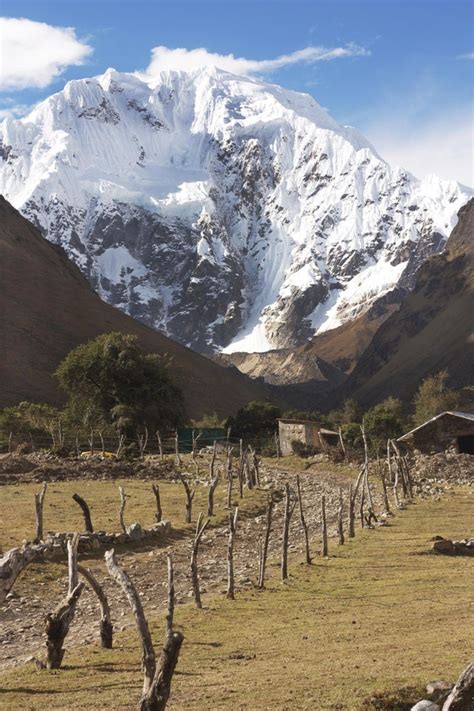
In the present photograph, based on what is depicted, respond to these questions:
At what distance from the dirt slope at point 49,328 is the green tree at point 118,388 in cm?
2467

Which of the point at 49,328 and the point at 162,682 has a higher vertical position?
the point at 49,328

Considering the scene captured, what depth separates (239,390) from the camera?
158 meters

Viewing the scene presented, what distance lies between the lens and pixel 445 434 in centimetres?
6309

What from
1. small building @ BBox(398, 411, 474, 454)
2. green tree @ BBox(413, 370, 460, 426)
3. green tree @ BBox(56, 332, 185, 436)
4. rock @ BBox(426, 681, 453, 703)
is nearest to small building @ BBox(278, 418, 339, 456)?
green tree @ BBox(56, 332, 185, 436)

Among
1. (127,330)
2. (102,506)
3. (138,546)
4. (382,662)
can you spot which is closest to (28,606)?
(138,546)

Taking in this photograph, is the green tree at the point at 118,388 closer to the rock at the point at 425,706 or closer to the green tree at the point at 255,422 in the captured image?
the green tree at the point at 255,422

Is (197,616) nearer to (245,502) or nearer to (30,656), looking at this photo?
(30,656)

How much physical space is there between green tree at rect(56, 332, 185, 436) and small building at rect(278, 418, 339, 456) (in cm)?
880

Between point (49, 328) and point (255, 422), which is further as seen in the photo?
point (49, 328)

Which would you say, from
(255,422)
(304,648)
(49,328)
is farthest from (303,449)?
(49,328)

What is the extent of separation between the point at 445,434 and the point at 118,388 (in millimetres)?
27726

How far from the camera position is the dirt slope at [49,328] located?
114500mm

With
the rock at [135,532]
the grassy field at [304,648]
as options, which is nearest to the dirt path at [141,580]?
the rock at [135,532]

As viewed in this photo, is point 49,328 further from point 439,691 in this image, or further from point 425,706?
point 425,706
